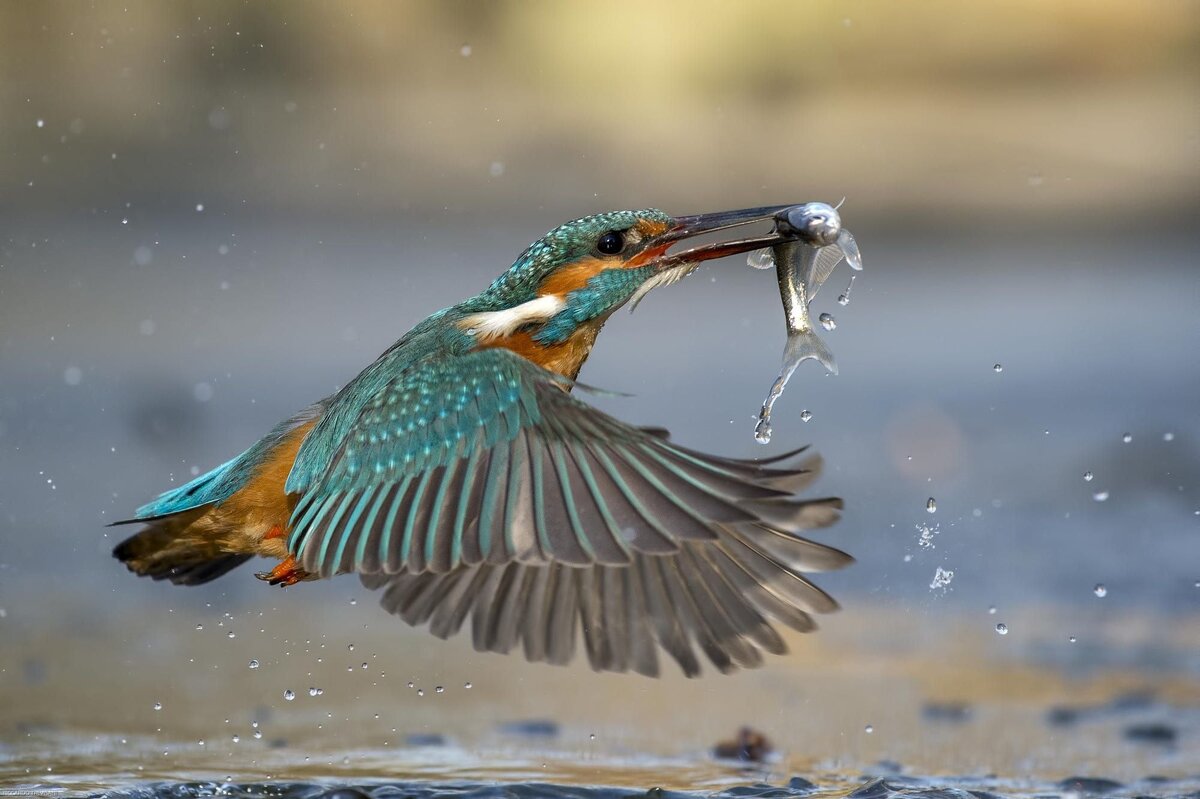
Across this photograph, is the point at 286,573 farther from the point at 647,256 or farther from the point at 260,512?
the point at 647,256

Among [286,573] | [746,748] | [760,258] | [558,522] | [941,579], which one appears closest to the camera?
[558,522]

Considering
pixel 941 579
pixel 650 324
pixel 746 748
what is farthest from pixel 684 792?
pixel 650 324

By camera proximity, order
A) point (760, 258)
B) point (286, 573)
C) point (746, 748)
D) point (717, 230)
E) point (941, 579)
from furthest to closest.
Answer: point (941, 579), point (746, 748), point (760, 258), point (717, 230), point (286, 573)

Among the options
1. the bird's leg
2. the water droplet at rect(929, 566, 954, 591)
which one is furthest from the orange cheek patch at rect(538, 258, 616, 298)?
the water droplet at rect(929, 566, 954, 591)

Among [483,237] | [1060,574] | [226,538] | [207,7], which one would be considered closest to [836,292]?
[483,237]

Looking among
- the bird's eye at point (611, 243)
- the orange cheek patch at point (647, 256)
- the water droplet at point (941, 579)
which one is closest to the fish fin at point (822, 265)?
the orange cheek patch at point (647, 256)

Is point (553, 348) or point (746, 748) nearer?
point (553, 348)

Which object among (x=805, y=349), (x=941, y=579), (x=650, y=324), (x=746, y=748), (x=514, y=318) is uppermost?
(x=650, y=324)

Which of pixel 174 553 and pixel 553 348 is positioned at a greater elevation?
pixel 553 348
